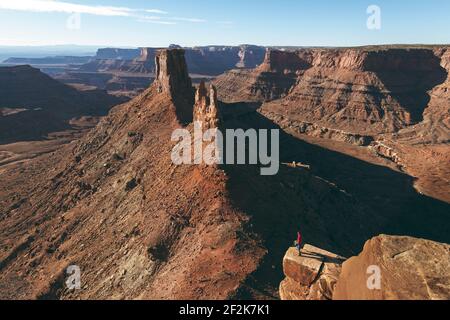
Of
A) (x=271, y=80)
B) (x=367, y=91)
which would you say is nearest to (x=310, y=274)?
(x=367, y=91)

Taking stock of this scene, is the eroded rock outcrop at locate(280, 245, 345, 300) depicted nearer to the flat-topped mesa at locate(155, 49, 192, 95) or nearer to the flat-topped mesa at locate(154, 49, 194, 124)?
the flat-topped mesa at locate(154, 49, 194, 124)

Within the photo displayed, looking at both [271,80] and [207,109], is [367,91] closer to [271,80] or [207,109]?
[271,80]

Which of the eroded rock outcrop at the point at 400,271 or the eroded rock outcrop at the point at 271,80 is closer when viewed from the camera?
the eroded rock outcrop at the point at 400,271

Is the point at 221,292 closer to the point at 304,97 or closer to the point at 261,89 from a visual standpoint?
the point at 304,97

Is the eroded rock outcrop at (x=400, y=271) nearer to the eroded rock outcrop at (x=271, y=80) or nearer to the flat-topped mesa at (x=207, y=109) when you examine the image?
the flat-topped mesa at (x=207, y=109)

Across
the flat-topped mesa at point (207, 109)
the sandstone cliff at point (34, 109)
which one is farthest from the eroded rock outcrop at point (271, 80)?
the flat-topped mesa at point (207, 109)

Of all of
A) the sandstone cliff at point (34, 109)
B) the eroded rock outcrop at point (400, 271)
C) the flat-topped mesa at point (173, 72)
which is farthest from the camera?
the sandstone cliff at point (34, 109)

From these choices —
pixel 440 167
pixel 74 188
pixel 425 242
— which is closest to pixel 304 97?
pixel 440 167
